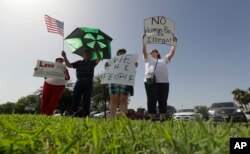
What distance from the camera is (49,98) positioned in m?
10.4

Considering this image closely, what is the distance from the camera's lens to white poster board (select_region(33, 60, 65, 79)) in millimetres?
11133

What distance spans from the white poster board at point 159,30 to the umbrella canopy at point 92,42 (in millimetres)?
1939

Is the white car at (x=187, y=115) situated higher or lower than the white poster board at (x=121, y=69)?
lower

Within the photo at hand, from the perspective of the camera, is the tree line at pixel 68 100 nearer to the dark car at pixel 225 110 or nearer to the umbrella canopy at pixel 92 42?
the dark car at pixel 225 110

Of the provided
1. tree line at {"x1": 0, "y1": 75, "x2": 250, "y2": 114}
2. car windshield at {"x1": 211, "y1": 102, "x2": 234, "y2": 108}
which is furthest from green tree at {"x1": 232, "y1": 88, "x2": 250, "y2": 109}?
car windshield at {"x1": 211, "y1": 102, "x2": 234, "y2": 108}

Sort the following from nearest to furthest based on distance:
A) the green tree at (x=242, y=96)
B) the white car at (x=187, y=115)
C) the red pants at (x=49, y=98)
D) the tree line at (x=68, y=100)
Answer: the white car at (x=187, y=115) → the red pants at (x=49, y=98) → the tree line at (x=68, y=100) → the green tree at (x=242, y=96)

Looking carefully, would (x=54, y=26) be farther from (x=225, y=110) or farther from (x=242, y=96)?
(x=242, y=96)

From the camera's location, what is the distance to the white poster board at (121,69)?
9531mm

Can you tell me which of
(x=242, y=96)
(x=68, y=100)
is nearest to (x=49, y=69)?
(x=68, y=100)

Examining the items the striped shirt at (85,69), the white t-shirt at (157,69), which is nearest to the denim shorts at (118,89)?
the white t-shirt at (157,69)

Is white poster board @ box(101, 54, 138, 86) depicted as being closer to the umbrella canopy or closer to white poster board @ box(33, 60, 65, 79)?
white poster board @ box(33, 60, 65, 79)

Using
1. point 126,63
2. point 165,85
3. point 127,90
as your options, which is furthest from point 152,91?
point 126,63

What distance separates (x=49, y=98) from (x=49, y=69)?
1355 mm

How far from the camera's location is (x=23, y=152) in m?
1.12
